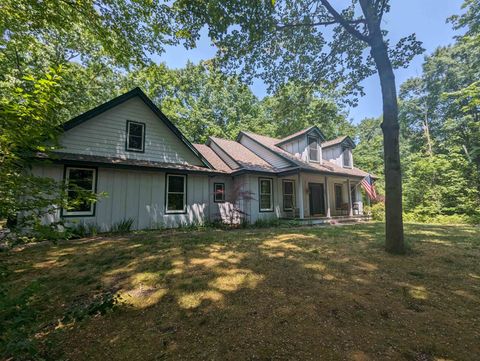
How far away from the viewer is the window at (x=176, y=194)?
11.0 meters

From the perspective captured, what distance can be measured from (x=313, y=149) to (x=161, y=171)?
32.9 feet

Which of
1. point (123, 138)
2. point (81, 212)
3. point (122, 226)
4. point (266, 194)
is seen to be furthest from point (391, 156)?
point (81, 212)

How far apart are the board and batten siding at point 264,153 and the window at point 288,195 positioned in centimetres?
134

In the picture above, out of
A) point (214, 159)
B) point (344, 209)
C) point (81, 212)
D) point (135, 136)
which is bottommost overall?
point (344, 209)

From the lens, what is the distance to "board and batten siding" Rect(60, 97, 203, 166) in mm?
9266

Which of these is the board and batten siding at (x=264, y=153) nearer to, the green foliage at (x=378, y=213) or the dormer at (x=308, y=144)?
the dormer at (x=308, y=144)

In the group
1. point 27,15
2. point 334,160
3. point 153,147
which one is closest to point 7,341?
point 153,147

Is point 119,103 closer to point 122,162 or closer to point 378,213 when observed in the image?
point 122,162

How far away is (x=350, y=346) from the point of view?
7.81ft

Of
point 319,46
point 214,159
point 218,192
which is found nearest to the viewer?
point 319,46

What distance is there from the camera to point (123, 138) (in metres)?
10.2

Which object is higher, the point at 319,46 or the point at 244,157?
the point at 319,46

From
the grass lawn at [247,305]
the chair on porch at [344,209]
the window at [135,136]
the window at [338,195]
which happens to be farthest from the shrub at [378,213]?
the window at [135,136]

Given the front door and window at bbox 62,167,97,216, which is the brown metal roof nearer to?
window at bbox 62,167,97,216
